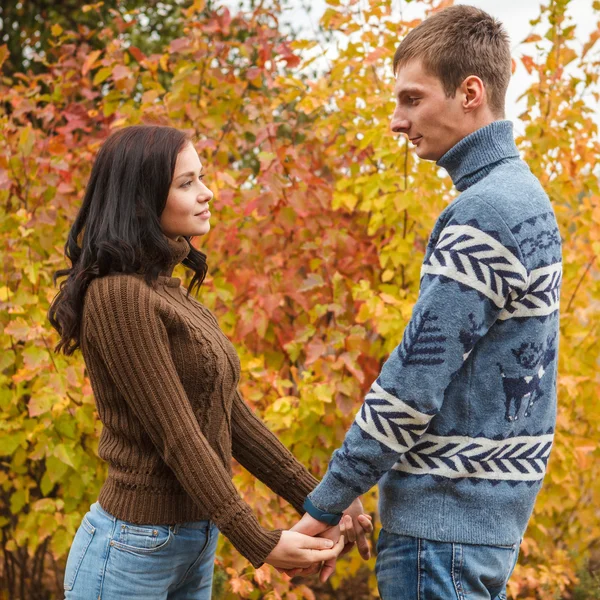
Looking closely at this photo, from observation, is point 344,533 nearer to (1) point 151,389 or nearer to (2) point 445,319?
(1) point 151,389

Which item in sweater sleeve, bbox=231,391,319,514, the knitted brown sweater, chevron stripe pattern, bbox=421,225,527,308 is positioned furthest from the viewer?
sweater sleeve, bbox=231,391,319,514

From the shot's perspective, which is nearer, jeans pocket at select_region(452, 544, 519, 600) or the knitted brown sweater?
jeans pocket at select_region(452, 544, 519, 600)

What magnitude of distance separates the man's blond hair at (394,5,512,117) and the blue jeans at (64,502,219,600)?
1.10 m

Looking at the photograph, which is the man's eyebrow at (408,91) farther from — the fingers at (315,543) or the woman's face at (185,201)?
the fingers at (315,543)

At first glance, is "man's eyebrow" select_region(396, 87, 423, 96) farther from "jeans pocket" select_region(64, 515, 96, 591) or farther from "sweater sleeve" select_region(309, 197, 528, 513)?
"jeans pocket" select_region(64, 515, 96, 591)

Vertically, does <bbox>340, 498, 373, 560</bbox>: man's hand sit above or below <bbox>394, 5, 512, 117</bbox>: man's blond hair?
below

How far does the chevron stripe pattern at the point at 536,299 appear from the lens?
149cm

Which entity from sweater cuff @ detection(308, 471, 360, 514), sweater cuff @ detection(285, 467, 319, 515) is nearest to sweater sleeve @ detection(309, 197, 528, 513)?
sweater cuff @ detection(308, 471, 360, 514)

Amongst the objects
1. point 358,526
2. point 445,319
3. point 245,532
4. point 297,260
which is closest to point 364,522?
point 358,526

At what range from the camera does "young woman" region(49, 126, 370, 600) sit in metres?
1.67

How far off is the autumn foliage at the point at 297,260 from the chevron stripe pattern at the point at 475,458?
1287 mm

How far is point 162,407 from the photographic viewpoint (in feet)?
5.47

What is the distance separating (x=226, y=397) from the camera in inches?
73.5

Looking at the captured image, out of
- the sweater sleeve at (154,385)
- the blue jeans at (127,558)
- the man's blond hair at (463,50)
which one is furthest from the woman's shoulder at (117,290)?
the man's blond hair at (463,50)
